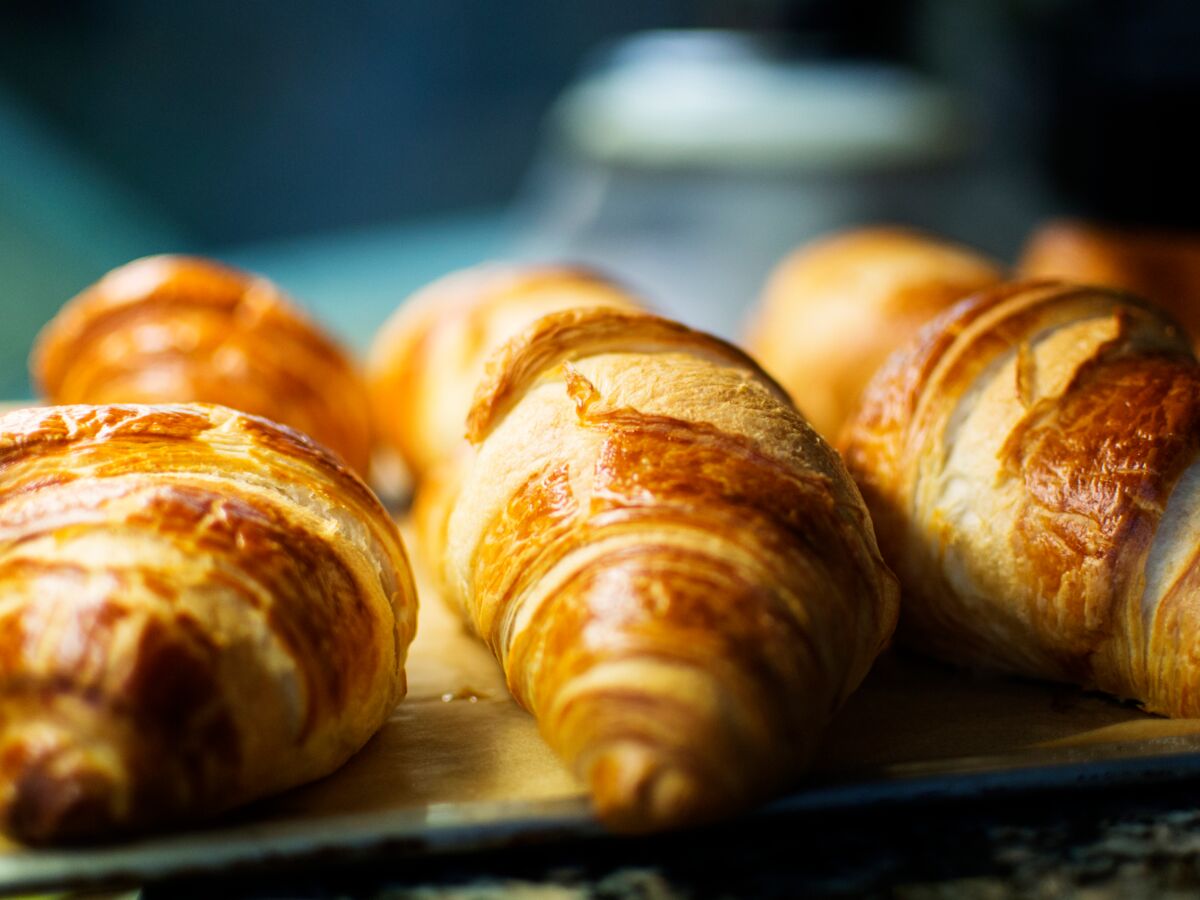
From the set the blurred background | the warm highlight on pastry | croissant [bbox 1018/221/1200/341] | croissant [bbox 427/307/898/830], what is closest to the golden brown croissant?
croissant [bbox 1018/221/1200/341]

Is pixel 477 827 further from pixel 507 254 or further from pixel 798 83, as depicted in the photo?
pixel 507 254

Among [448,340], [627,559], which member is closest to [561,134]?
[448,340]

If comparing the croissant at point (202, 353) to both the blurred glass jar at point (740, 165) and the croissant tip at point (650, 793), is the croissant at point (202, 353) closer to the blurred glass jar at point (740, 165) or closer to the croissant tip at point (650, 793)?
the croissant tip at point (650, 793)

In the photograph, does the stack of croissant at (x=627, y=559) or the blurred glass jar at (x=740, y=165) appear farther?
the blurred glass jar at (x=740, y=165)

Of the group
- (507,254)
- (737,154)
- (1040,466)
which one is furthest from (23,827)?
(507,254)

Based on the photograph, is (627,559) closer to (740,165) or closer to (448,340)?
(448,340)

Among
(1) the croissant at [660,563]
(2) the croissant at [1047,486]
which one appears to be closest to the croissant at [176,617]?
(1) the croissant at [660,563]

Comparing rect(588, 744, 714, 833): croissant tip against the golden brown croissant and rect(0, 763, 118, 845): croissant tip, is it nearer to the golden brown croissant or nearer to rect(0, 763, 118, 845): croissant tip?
rect(0, 763, 118, 845): croissant tip
